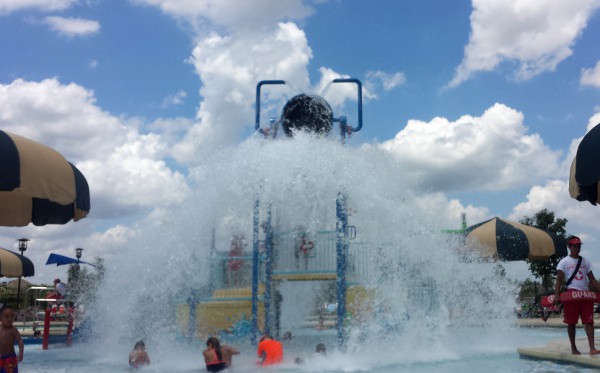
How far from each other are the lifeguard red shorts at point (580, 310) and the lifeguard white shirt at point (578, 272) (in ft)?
0.56

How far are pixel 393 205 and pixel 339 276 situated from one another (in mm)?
1639

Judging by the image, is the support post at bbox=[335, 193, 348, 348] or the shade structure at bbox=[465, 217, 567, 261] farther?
the shade structure at bbox=[465, 217, 567, 261]

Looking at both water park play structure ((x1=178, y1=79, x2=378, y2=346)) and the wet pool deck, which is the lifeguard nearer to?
water park play structure ((x1=178, y1=79, x2=378, y2=346))

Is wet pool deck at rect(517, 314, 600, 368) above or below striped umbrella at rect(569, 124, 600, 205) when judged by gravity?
below

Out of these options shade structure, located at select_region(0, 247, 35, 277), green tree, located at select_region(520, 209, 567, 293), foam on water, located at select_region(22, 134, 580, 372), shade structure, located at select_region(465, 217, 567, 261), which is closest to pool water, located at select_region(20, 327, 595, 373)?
foam on water, located at select_region(22, 134, 580, 372)

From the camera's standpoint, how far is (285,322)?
10.6 meters

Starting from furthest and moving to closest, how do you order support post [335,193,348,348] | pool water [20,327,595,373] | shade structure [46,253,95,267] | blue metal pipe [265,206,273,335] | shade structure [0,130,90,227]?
shade structure [46,253,95,267] → blue metal pipe [265,206,273,335] → support post [335,193,348,348] → pool water [20,327,595,373] → shade structure [0,130,90,227]

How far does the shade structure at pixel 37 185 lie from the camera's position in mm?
5102

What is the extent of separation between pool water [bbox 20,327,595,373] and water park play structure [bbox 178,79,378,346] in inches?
16.6

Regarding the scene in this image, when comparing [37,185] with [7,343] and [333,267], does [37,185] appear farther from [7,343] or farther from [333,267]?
[333,267]

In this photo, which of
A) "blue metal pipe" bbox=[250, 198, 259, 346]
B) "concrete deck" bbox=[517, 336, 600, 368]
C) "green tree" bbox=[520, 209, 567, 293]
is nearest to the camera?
"concrete deck" bbox=[517, 336, 600, 368]

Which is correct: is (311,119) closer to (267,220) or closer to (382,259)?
(267,220)

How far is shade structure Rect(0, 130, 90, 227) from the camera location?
16.7 ft

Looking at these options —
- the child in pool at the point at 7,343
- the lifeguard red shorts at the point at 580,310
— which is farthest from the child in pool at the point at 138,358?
the lifeguard red shorts at the point at 580,310
